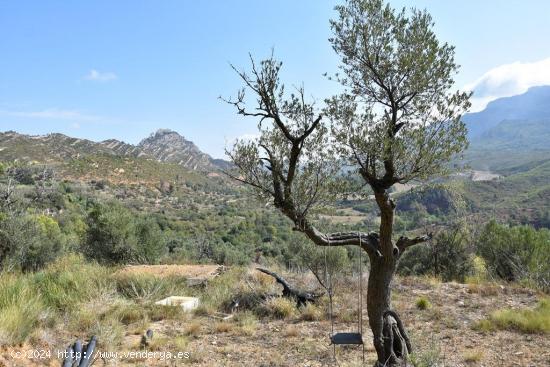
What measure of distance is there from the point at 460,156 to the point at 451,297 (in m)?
7.57

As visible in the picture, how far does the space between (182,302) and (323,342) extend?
161 inches

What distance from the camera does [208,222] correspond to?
68.8 metres

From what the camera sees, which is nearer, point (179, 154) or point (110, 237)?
point (110, 237)

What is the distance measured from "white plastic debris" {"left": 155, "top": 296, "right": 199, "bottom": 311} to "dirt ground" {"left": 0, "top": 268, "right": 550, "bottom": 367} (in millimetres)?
395

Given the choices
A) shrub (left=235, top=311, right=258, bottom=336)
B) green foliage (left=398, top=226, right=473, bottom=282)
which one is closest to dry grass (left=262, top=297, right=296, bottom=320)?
shrub (left=235, top=311, right=258, bottom=336)

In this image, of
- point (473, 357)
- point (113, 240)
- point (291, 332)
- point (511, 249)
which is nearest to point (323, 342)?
point (291, 332)

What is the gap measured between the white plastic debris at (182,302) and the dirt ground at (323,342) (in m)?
0.40

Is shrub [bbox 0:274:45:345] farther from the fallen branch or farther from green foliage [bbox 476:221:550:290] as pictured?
green foliage [bbox 476:221:550:290]

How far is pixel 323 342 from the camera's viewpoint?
8.69 m

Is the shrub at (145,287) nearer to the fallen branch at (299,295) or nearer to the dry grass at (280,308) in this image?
the dry grass at (280,308)

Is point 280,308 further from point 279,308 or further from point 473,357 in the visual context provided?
point 473,357

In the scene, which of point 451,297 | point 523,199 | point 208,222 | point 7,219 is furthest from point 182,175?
point 451,297

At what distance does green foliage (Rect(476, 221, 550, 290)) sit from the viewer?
18.8m

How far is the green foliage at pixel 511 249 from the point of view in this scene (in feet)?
61.7
